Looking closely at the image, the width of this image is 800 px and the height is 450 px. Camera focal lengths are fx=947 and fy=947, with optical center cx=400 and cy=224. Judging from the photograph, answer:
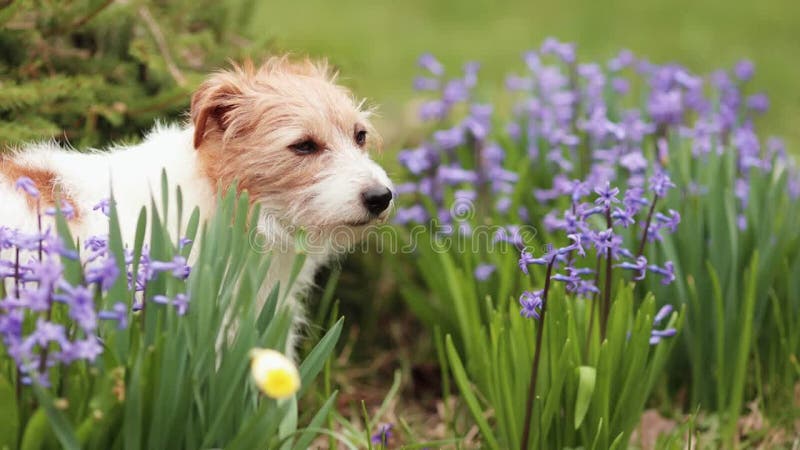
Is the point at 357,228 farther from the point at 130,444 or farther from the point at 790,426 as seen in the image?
→ the point at 790,426

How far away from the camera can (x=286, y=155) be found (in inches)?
119

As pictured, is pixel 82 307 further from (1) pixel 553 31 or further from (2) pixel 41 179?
(1) pixel 553 31

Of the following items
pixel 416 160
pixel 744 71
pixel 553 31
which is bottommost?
pixel 416 160

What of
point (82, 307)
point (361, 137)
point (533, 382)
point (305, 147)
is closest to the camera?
point (82, 307)

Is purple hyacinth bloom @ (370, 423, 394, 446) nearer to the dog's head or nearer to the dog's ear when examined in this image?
the dog's head

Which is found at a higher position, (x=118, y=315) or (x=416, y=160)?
(x=118, y=315)

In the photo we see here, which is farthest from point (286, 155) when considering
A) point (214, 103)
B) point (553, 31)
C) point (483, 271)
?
point (553, 31)

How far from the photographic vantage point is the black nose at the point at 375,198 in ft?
9.71

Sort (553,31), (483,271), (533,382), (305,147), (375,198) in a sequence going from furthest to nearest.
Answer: (553,31), (483,271), (305,147), (375,198), (533,382)

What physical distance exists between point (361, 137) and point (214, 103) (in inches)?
21.7

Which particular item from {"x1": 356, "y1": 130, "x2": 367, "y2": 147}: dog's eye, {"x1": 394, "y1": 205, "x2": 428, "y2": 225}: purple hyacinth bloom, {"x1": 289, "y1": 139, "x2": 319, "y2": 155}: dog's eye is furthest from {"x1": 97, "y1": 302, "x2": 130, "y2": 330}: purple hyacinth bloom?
{"x1": 394, "y1": 205, "x2": 428, "y2": 225}: purple hyacinth bloom

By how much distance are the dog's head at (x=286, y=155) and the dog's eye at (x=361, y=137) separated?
144 millimetres

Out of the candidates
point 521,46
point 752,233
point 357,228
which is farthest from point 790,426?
point 521,46

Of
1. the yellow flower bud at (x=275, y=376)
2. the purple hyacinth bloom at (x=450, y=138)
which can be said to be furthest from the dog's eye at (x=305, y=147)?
the purple hyacinth bloom at (x=450, y=138)
